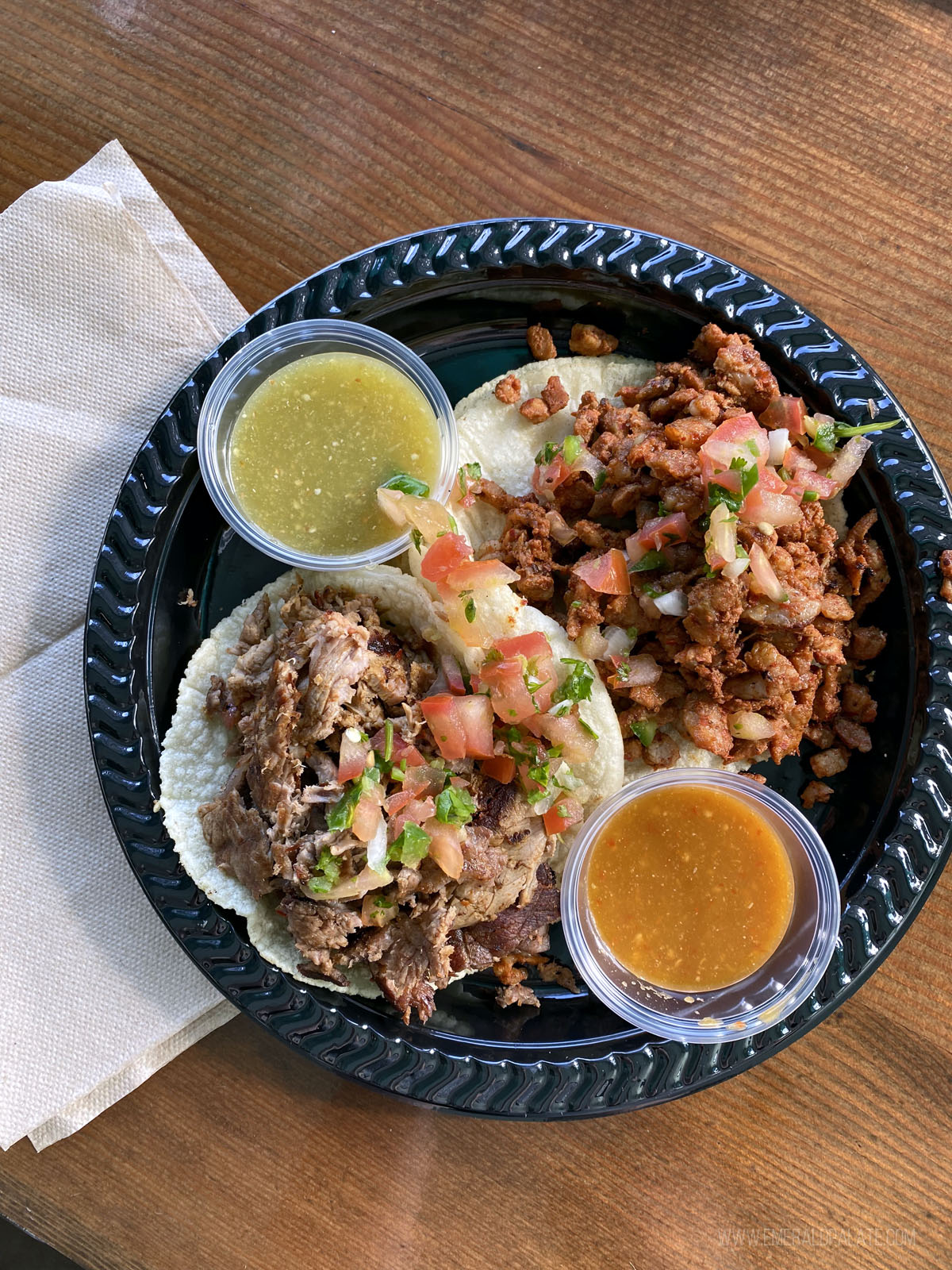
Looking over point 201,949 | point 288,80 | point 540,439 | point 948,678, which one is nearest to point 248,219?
point 288,80

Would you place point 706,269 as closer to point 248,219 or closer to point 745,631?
point 745,631


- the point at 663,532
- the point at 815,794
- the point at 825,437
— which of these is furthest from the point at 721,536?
the point at 815,794

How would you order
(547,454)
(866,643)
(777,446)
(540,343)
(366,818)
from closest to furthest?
(366,818)
(777,446)
(547,454)
(866,643)
(540,343)

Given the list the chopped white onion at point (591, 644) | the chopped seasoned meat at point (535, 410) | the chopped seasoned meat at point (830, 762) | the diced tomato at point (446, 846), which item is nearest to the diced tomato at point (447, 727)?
the diced tomato at point (446, 846)

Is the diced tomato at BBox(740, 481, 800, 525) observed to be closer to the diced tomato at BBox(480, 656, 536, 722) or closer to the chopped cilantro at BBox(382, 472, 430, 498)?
the diced tomato at BBox(480, 656, 536, 722)

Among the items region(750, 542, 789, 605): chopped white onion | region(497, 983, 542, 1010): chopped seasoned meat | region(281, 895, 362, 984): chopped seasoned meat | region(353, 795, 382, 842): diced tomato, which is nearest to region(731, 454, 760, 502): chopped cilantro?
region(750, 542, 789, 605): chopped white onion

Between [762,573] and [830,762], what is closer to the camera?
[762,573]

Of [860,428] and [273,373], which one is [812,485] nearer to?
[860,428]
